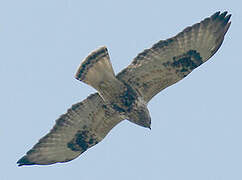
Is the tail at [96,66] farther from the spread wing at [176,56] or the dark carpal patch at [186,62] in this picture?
the dark carpal patch at [186,62]

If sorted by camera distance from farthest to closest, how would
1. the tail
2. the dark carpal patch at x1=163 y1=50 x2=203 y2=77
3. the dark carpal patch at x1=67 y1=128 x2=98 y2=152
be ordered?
the dark carpal patch at x1=67 y1=128 x2=98 y2=152 < the dark carpal patch at x1=163 y1=50 x2=203 y2=77 < the tail

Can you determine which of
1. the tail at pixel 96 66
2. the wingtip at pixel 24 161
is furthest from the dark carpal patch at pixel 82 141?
the tail at pixel 96 66

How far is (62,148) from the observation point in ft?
48.5

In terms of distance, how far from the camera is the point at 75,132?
14672 millimetres

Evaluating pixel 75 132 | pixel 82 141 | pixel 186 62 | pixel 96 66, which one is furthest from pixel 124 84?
pixel 82 141

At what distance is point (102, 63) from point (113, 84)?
603mm

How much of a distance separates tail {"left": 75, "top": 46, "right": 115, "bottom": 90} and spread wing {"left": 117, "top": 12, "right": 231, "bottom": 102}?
0.35 metres

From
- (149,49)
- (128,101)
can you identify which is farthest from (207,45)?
(128,101)

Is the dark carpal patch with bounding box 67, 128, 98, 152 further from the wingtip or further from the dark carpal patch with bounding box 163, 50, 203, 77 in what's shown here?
the dark carpal patch with bounding box 163, 50, 203, 77

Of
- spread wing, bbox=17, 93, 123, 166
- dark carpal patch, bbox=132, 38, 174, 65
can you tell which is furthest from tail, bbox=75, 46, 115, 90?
spread wing, bbox=17, 93, 123, 166

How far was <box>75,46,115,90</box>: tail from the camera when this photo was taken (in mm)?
13258

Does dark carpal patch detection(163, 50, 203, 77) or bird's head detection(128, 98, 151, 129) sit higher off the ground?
dark carpal patch detection(163, 50, 203, 77)

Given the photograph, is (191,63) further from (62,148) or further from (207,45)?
(62,148)

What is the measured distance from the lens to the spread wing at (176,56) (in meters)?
13.1
